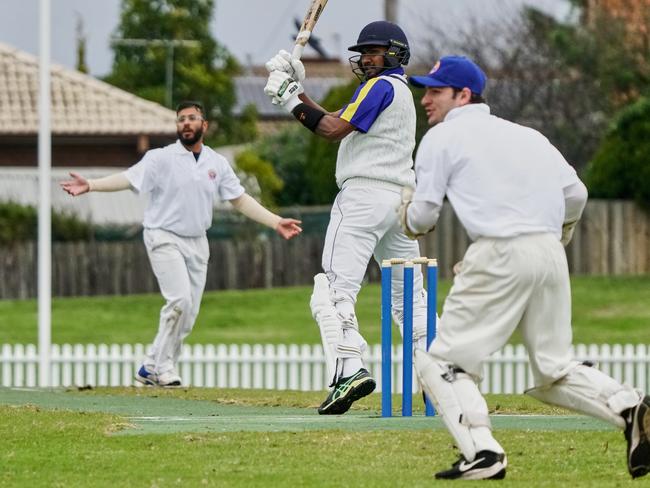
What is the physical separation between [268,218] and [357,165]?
222 cm

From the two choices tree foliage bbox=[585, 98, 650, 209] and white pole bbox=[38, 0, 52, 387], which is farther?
tree foliage bbox=[585, 98, 650, 209]

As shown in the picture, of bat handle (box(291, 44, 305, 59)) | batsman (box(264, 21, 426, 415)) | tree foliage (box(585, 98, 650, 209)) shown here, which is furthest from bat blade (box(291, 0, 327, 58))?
tree foliage (box(585, 98, 650, 209))

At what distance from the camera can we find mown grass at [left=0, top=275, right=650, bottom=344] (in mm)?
24375

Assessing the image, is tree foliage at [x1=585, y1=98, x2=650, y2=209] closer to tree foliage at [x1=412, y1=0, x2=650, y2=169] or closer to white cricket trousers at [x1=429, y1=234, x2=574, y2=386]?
tree foliage at [x1=412, y1=0, x2=650, y2=169]

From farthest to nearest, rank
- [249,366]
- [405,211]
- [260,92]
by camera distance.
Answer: [260,92] → [249,366] → [405,211]

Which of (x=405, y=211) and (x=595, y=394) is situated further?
(x=405, y=211)

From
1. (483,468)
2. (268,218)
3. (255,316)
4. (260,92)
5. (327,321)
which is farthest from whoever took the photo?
(260,92)

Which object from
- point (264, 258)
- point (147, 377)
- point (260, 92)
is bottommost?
point (147, 377)

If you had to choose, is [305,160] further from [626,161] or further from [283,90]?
[283,90]

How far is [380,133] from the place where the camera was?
31.7ft

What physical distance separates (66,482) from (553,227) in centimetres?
232

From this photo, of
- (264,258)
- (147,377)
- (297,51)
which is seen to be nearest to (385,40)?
(297,51)

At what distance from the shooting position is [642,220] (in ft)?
95.8

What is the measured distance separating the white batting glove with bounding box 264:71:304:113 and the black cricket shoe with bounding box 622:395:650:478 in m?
3.27
